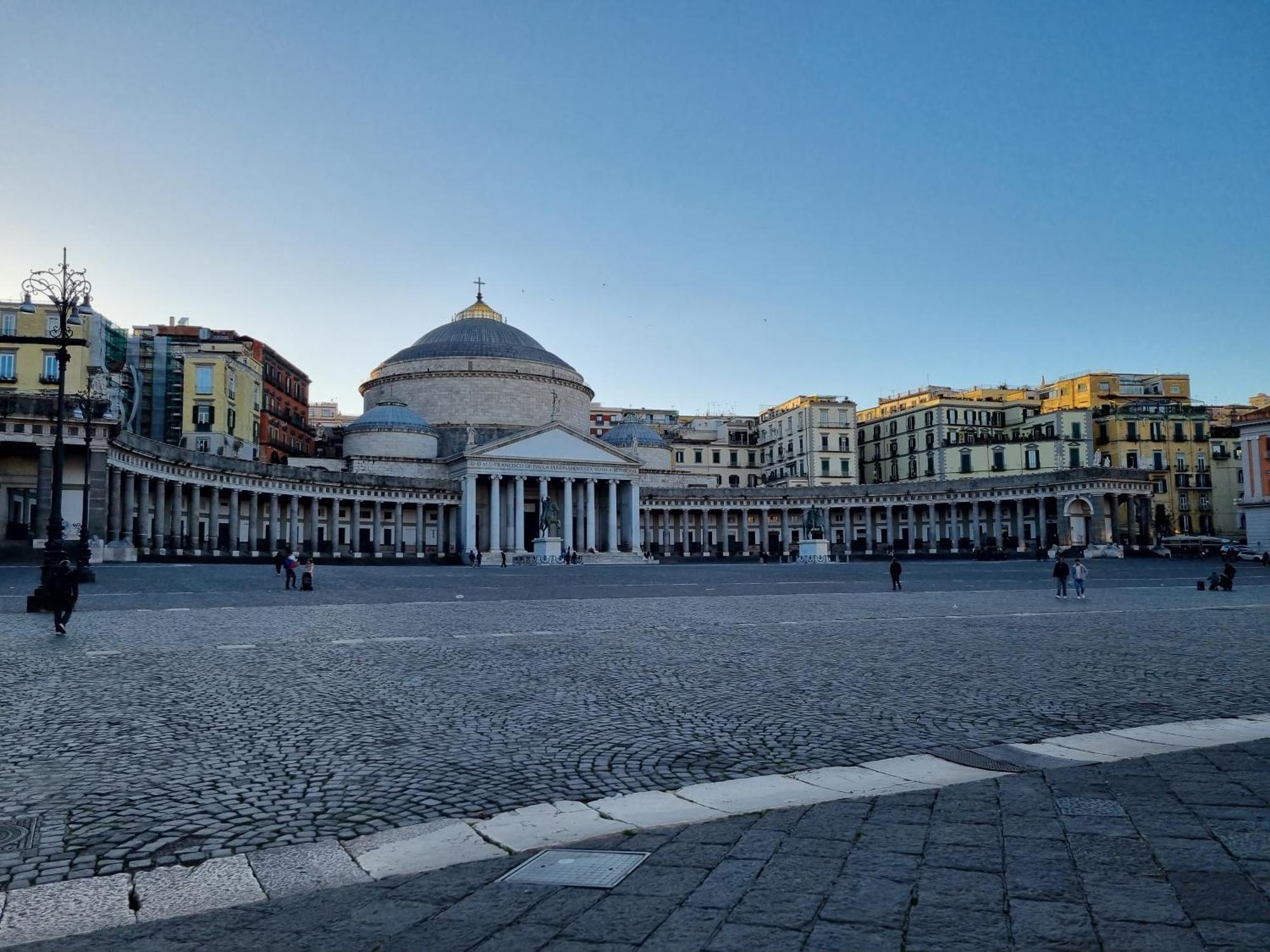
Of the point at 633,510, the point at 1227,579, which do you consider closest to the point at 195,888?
the point at 1227,579

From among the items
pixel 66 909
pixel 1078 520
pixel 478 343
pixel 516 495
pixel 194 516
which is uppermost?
pixel 478 343

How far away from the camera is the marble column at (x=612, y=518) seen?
81062 millimetres

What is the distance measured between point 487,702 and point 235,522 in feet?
190

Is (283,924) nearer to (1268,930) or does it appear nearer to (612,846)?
(612,846)

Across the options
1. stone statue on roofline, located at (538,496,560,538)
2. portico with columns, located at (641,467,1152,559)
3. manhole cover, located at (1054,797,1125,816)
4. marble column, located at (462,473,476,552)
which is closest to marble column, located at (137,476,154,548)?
stone statue on roofline, located at (538,496,560,538)

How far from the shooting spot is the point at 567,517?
80875 millimetres

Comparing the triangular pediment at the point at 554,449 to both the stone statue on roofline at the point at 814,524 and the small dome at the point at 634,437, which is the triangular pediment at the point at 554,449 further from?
the stone statue on roofline at the point at 814,524

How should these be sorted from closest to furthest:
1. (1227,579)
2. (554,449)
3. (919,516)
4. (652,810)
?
(652,810) < (1227,579) < (554,449) < (919,516)

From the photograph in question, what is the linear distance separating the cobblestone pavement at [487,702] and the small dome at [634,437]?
7711 centimetres

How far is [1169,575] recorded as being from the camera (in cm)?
4159

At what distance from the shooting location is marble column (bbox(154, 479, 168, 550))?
170 feet

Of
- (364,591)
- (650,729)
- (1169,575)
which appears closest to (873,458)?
(1169,575)

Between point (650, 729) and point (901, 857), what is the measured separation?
3704mm

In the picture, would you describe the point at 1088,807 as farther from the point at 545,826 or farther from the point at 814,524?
the point at 814,524
